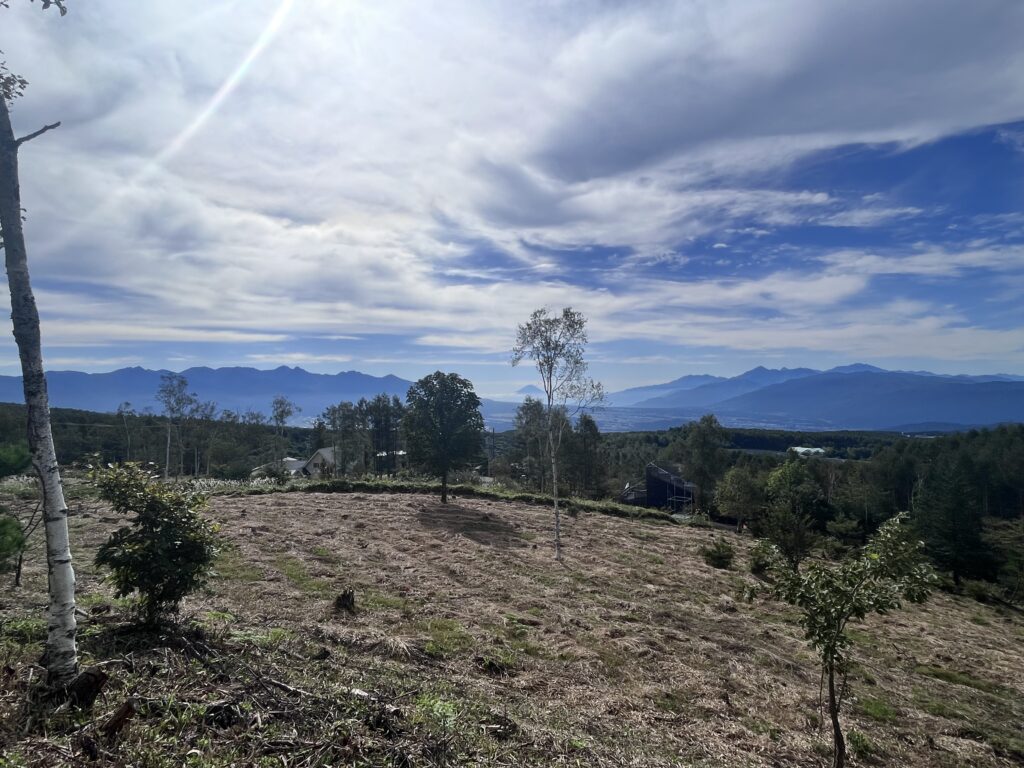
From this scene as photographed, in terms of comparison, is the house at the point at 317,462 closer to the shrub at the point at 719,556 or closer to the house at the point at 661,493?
the house at the point at 661,493

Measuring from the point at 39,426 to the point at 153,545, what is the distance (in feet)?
7.98

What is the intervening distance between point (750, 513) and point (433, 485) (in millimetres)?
24526

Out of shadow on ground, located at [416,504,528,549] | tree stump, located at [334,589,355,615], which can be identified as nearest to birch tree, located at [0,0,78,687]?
tree stump, located at [334,589,355,615]

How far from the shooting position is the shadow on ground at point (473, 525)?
2055 cm

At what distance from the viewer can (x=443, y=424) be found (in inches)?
1078

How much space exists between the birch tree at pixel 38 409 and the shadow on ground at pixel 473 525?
15.6m

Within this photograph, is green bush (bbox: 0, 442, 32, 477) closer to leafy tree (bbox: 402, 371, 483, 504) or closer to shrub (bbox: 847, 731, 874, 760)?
shrub (bbox: 847, 731, 874, 760)

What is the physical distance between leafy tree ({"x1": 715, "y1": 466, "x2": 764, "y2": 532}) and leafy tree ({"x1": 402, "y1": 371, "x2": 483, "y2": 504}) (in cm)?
2249

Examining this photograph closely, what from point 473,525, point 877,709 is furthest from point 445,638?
point 473,525

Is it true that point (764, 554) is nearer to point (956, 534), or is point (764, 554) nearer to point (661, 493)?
point (956, 534)

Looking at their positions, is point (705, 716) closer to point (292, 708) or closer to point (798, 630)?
point (292, 708)

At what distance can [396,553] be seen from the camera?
55.8ft

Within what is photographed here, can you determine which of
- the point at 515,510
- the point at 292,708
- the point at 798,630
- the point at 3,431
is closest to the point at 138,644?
the point at 292,708

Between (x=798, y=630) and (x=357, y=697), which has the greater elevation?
(x=357, y=697)
